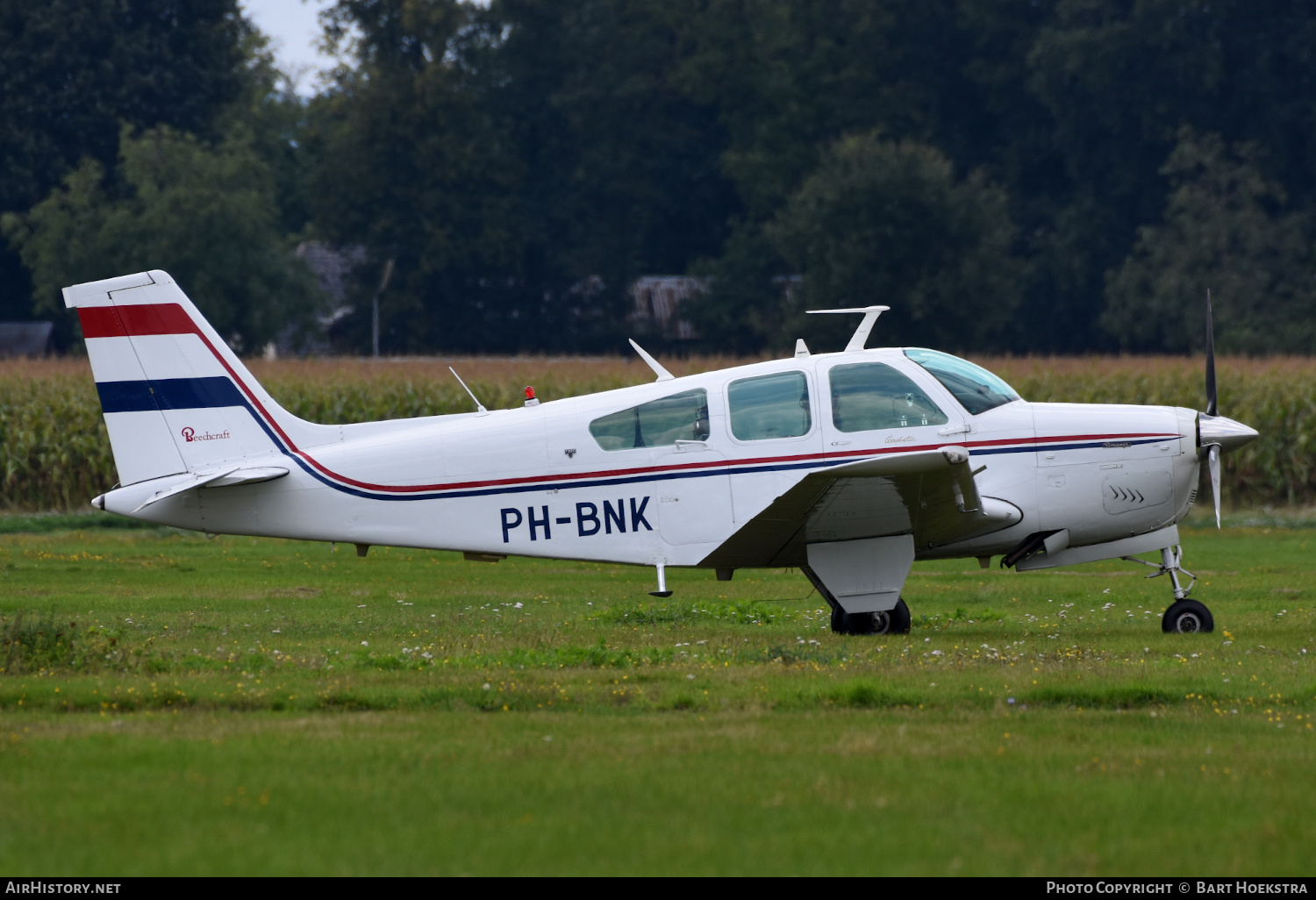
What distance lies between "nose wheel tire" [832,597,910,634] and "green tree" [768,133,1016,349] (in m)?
42.8

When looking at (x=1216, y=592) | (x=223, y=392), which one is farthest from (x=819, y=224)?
(x=223, y=392)

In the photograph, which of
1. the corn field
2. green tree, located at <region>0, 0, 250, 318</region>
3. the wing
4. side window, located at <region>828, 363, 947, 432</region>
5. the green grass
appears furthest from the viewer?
green tree, located at <region>0, 0, 250, 318</region>

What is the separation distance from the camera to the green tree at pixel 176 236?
54438 millimetres

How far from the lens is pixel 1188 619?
40.5ft

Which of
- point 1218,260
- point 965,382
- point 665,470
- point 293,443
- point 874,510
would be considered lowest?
point 874,510

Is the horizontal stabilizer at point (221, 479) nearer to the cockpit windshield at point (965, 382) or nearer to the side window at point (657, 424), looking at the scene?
the side window at point (657, 424)

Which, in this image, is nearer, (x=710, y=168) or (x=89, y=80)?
(x=89, y=80)

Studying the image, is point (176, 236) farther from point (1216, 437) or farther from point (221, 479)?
point (1216, 437)

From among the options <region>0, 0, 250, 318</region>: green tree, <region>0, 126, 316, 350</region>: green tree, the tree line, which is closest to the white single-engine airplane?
the tree line

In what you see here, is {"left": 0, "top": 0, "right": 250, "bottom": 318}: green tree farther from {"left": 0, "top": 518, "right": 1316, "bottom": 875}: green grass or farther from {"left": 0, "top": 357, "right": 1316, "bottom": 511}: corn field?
{"left": 0, "top": 518, "right": 1316, "bottom": 875}: green grass

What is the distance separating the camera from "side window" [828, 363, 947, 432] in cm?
1197

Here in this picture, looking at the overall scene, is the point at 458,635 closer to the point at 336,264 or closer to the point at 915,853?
the point at 915,853

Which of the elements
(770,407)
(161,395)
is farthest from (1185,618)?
(161,395)

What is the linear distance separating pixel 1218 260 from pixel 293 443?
161 feet
